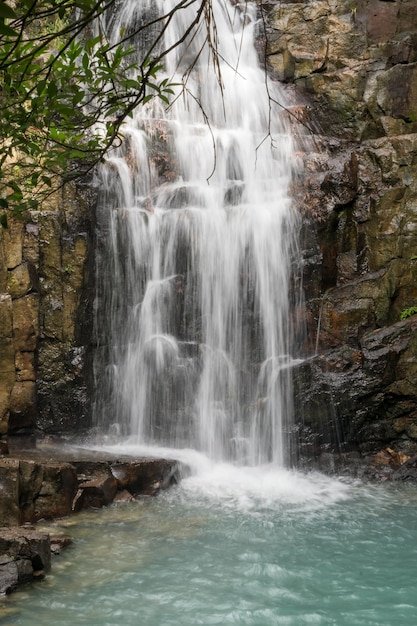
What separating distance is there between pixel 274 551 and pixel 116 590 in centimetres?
173

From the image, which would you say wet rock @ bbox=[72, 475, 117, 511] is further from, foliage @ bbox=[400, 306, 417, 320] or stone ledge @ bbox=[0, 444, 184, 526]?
foliage @ bbox=[400, 306, 417, 320]

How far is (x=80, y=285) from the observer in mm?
10453

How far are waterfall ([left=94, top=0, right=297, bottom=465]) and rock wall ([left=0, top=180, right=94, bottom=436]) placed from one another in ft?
1.13

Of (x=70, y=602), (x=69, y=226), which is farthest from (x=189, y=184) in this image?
(x=70, y=602)

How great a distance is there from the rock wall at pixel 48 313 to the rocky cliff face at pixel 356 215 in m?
3.83

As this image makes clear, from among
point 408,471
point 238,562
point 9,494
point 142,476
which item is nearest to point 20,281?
point 142,476

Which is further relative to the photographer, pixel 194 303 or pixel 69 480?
pixel 194 303

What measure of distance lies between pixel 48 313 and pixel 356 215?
5.81 metres

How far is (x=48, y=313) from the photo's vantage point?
10.2 meters

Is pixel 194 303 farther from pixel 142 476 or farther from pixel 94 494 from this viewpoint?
pixel 94 494

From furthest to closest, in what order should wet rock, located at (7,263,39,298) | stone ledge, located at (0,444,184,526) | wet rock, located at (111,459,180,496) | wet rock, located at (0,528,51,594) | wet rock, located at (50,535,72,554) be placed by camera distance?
wet rock, located at (7,263,39,298) → wet rock, located at (111,459,180,496) → stone ledge, located at (0,444,184,526) → wet rock, located at (50,535,72,554) → wet rock, located at (0,528,51,594)

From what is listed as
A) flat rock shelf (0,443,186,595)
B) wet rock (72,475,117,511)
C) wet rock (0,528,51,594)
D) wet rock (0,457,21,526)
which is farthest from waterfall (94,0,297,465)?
wet rock (0,528,51,594)

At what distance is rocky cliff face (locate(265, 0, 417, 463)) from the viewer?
9.44m

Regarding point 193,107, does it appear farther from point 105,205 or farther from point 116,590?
point 116,590
